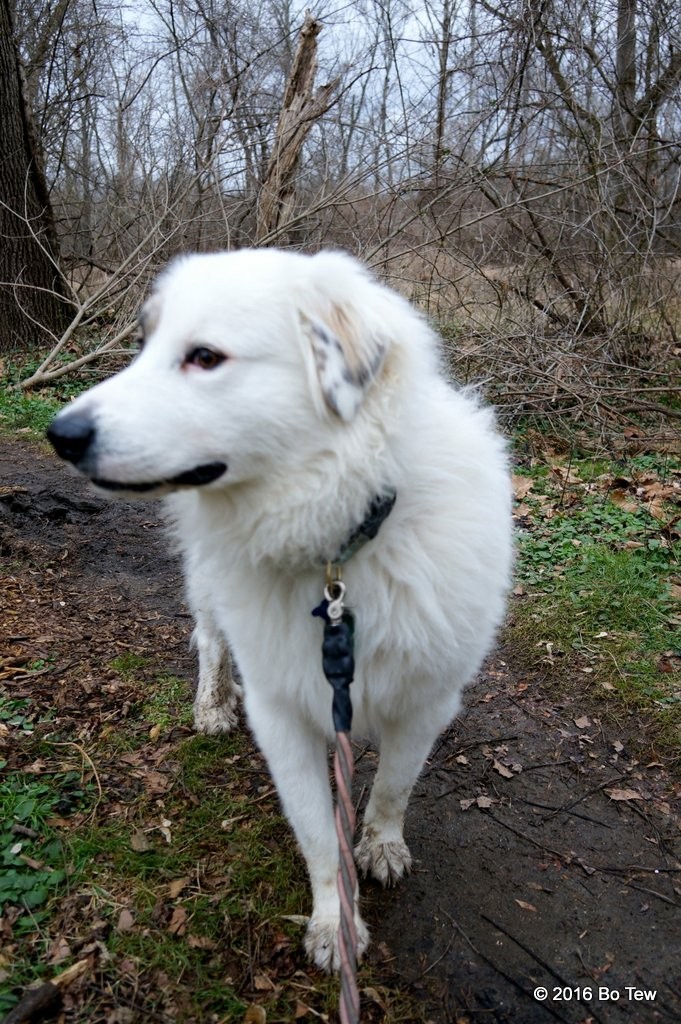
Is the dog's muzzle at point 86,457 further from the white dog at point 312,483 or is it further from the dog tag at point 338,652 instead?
the dog tag at point 338,652

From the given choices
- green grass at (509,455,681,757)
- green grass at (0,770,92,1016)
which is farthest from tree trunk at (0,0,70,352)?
green grass at (0,770,92,1016)

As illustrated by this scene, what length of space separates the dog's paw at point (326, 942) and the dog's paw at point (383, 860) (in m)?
0.22

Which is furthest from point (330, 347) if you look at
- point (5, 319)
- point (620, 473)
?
point (5, 319)

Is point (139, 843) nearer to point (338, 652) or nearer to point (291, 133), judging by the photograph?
point (338, 652)

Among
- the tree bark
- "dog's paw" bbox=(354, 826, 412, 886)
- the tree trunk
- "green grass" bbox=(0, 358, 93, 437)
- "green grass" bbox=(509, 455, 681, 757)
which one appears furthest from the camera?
the tree trunk

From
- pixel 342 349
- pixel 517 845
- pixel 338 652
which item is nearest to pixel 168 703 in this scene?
pixel 517 845

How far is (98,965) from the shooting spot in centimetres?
205

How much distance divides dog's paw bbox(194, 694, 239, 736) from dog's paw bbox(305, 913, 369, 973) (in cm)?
103

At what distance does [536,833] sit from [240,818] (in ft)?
3.65

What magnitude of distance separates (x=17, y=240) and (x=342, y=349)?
934 centimetres

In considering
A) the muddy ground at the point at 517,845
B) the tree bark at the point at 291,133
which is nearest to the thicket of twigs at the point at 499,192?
the tree bark at the point at 291,133

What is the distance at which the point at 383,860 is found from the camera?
2.41 m

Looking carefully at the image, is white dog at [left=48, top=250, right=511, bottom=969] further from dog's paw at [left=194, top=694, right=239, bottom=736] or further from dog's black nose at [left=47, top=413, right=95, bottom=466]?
dog's paw at [left=194, top=694, right=239, bottom=736]

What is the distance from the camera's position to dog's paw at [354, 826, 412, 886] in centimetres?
241
